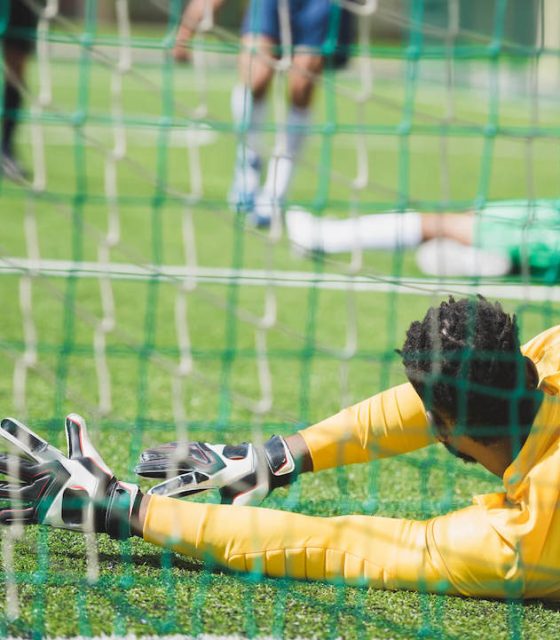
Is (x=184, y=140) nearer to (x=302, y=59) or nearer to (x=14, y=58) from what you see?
(x=14, y=58)

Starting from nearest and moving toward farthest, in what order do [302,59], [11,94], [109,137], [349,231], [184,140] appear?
[349,231], [302,59], [11,94], [109,137], [184,140]

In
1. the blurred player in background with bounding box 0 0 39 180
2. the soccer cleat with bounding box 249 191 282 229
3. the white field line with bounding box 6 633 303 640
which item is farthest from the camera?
the blurred player in background with bounding box 0 0 39 180

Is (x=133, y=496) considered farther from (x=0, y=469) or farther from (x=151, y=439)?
(x=151, y=439)

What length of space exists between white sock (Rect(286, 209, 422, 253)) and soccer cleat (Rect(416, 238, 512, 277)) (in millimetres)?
151

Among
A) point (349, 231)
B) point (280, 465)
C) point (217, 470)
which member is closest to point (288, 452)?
point (280, 465)

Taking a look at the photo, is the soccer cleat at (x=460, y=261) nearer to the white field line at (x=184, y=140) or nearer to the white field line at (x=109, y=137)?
the white field line at (x=184, y=140)

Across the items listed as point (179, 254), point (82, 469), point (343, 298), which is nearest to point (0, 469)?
point (82, 469)

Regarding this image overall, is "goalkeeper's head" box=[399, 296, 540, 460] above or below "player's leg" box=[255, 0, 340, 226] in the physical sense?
below

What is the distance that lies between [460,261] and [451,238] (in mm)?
237

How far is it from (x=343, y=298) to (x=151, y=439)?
1499mm

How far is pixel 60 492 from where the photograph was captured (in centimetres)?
188

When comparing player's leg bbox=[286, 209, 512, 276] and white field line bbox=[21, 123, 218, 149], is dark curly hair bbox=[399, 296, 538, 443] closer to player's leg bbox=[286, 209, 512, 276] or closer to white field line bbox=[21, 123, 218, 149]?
player's leg bbox=[286, 209, 512, 276]

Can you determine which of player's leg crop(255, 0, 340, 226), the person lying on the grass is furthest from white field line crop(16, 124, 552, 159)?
the person lying on the grass

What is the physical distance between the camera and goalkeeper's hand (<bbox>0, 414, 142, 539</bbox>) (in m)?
1.87
